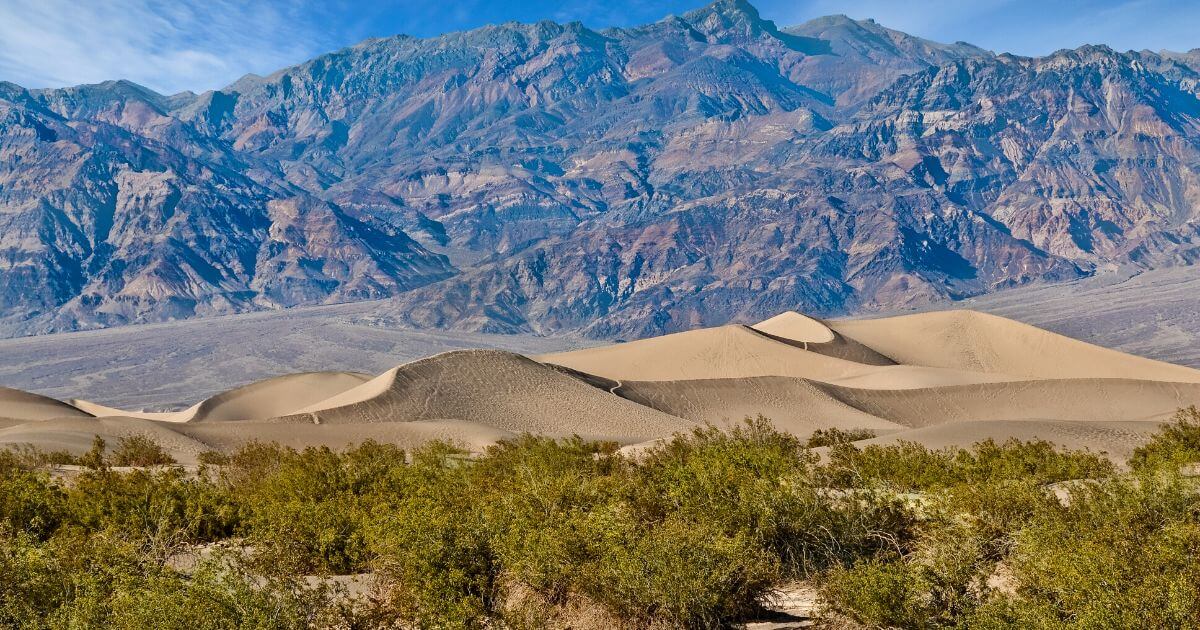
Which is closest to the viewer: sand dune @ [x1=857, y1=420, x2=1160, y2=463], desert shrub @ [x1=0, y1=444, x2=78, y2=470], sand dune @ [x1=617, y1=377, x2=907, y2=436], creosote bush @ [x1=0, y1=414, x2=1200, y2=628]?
creosote bush @ [x1=0, y1=414, x2=1200, y2=628]

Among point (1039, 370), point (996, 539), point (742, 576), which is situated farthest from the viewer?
point (1039, 370)

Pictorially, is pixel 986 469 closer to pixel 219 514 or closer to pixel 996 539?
pixel 996 539

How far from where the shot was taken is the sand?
46.9m

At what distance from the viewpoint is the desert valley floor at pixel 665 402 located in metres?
47.1

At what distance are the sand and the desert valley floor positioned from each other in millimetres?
138

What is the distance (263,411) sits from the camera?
73.2 metres

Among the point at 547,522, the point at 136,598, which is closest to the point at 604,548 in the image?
the point at 547,522

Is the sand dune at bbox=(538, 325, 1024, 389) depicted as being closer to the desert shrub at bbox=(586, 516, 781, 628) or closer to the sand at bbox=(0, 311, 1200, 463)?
the sand at bbox=(0, 311, 1200, 463)

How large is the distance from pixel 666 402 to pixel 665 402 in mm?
93

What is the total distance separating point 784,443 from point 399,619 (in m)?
19.3

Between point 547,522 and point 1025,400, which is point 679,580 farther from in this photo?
point 1025,400

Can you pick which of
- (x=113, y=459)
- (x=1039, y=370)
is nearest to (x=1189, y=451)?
(x=113, y=459)

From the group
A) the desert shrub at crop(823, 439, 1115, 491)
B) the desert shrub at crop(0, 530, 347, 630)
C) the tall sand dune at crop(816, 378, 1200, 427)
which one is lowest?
the tall sand dune at crop(816, 378, 1200, 427)

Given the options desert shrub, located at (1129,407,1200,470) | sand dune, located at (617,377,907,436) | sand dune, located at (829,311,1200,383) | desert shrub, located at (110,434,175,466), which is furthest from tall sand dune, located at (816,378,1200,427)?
desert shrub, located at (110,434,175,466)
